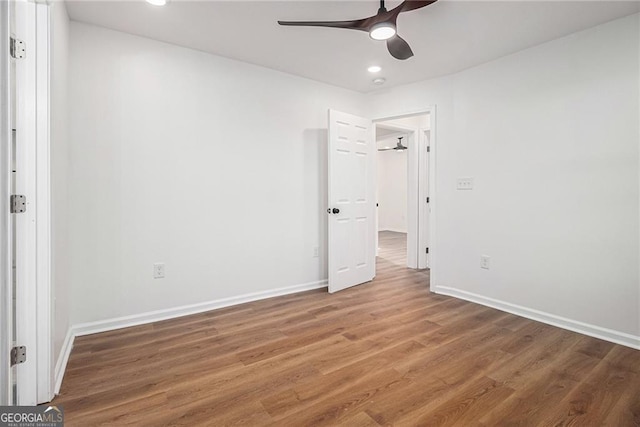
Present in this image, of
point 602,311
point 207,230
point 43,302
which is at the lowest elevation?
point 602,311

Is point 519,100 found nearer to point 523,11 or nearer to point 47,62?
point 523,11

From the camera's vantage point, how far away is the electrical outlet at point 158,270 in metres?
2.78

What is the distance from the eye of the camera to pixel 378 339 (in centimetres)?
245

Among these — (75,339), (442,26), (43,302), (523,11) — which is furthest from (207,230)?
(523,11)

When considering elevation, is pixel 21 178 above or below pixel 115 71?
below

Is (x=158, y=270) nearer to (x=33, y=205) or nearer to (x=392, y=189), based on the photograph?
(x=33, y=205)

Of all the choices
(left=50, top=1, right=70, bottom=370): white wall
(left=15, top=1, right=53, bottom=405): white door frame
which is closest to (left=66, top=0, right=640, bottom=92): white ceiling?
(left=50, top=1, right=70, bottom=370): white wall

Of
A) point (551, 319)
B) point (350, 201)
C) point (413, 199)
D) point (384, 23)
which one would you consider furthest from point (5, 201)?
point (413, 199)

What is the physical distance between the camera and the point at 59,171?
6.59 ft

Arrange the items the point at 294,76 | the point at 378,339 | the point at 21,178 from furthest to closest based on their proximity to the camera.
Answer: the point at 294,76, the point at 378,339, the point at 21,178

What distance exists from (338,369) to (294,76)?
3.03 metres

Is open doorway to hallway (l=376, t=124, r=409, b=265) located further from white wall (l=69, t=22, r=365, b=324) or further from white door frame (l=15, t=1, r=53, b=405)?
white door frame (l=15, t=1, r=53, b=405)

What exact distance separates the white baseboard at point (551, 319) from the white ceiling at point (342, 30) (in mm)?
2425

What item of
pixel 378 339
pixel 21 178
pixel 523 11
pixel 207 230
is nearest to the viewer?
pixel 21 178
